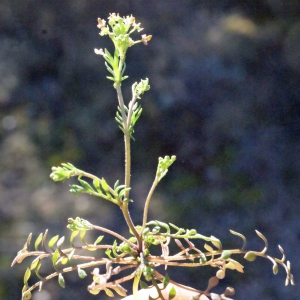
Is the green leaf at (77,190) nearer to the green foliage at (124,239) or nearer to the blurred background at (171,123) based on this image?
the green foliage at (124,239)

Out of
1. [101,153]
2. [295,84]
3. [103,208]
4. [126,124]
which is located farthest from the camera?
[295,84]

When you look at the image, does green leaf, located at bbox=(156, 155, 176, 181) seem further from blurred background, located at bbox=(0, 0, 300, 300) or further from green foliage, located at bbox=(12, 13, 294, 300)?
blurred background, located at bbox=(0, 0, 300, 300)

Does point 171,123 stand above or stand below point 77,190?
above

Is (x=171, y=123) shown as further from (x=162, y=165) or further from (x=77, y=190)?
(x=77, y=190)

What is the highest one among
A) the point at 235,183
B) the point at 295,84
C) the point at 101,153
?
the point at 295,84

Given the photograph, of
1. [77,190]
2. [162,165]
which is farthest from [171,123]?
[77,190]

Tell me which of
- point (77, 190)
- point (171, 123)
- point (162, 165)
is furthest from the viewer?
point (171, 123)

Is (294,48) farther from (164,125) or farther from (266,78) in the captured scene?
(164,125)

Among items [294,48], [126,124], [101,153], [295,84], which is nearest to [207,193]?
[101,153]

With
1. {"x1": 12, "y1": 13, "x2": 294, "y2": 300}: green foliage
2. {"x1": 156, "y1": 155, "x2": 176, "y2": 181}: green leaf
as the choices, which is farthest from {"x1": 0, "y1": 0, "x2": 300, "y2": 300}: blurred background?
{"x1": 156, "y1": 155, "x2": 176, "y2": 181}: green leaf
